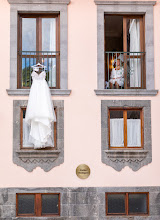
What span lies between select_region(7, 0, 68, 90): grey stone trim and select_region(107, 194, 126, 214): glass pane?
369 centimetres

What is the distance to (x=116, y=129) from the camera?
14633 mm

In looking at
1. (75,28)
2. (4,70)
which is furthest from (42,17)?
(4,70)

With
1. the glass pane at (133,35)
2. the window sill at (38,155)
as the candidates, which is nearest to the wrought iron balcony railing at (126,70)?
the glass pane at (133,35)

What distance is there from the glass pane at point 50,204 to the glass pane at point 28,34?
472 centimetres

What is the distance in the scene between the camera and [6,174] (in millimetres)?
14180

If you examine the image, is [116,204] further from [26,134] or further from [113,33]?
[113,33]

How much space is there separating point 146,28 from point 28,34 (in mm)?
3798

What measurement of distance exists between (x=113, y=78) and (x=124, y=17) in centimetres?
205

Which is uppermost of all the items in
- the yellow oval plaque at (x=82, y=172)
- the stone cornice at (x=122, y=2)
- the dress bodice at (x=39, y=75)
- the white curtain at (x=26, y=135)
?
the stone cornice at (x=122, y=2)

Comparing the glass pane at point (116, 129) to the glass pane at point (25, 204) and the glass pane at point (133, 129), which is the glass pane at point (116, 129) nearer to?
the glass pane at point (133, 129)

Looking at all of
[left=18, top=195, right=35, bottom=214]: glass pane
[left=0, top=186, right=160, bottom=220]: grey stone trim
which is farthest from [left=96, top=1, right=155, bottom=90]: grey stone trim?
[left=18, top=195, right=35, bottom=214]: glass pane

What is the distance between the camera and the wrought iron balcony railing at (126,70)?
49.1 ft

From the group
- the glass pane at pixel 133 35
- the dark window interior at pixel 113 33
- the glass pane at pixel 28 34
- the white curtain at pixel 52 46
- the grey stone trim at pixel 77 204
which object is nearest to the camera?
the grey stone trim at pixel 77 204

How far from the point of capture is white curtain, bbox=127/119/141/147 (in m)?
14.6
